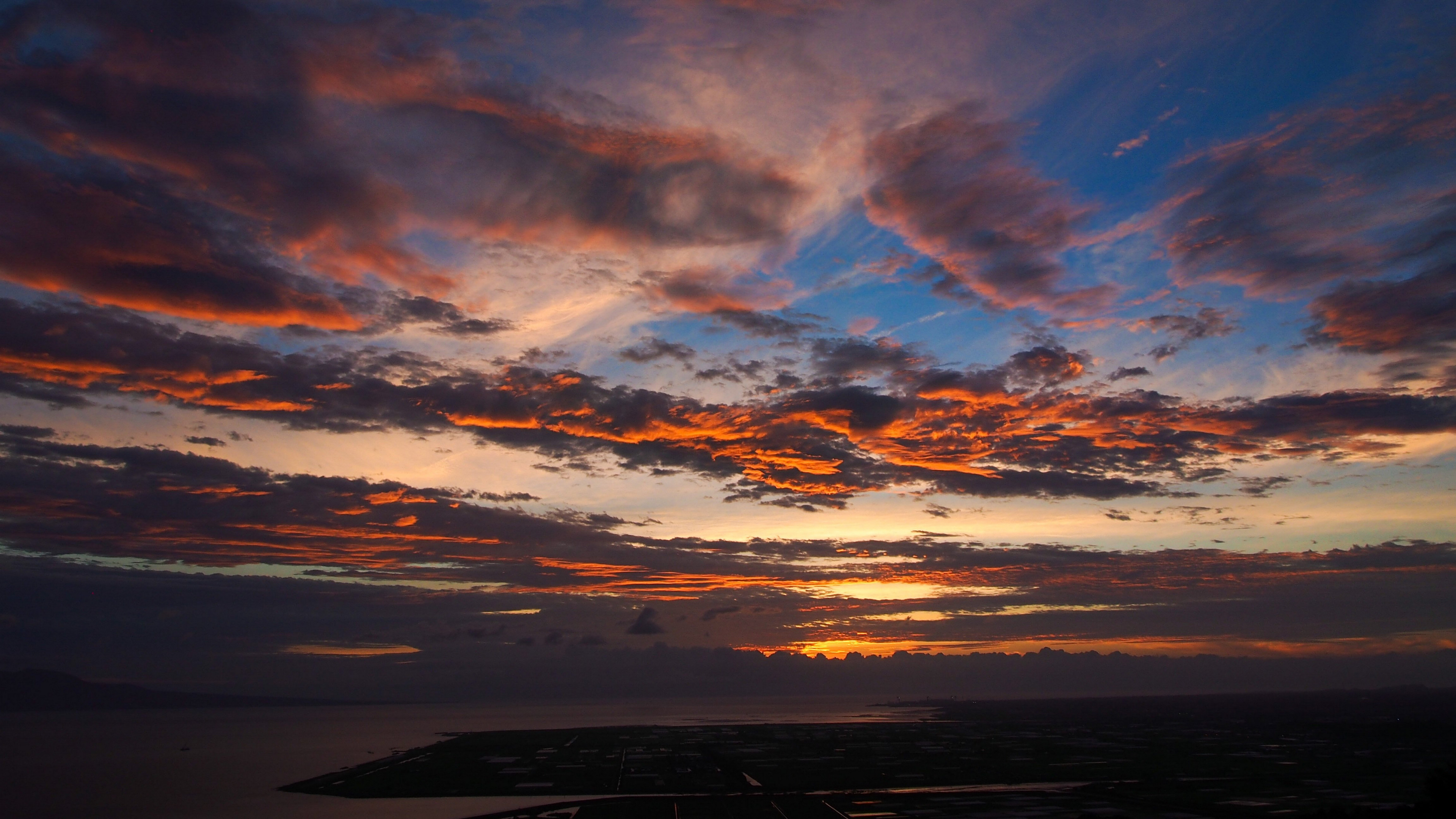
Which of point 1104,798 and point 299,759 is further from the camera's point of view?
point 299,759

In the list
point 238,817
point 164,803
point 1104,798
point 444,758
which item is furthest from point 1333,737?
point 164,803

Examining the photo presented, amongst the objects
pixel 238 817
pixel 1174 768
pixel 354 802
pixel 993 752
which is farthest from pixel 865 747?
pixel 238 817

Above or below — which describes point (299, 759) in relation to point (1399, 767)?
below

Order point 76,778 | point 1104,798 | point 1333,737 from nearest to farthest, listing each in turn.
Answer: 1. point 1104,798
2. point 76,778
3. point 1333,737

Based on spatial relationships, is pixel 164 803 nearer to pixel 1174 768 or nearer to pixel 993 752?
pixel 993 752

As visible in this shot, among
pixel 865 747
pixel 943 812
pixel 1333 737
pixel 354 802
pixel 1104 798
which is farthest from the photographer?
pixel 1333 737

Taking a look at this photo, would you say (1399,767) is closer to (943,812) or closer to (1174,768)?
(1174,768)

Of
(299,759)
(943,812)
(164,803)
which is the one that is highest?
(943,812)
